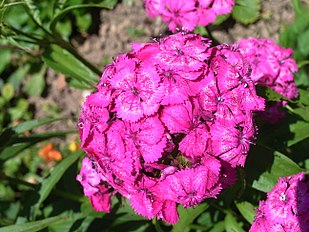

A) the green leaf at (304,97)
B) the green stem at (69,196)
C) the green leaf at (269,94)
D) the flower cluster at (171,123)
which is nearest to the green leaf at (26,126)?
the green stem at (69,196)

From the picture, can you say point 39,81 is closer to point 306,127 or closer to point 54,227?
point 54,227

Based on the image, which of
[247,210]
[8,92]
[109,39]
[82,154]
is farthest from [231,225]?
[8,92]

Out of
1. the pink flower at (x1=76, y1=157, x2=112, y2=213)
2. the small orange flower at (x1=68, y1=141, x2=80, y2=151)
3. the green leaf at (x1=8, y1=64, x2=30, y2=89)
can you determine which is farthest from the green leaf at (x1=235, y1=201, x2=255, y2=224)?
→ the green leaf at (x1=8, y1=64, x2=30, y2=89)

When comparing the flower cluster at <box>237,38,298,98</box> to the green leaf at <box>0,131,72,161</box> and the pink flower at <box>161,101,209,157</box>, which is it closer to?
the pink flower at <box>161,101,209,157</box>

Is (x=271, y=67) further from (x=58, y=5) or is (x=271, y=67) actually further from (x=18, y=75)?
(x=18, y=75)

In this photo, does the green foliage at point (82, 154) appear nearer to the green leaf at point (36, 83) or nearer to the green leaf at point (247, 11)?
the green leaf at point (247, 11)

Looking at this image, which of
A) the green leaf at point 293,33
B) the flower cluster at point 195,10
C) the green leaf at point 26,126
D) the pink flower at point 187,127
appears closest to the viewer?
the pink flower at point 187,127

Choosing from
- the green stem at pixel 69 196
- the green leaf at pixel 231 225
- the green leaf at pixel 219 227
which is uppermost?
the green leaf at pixel 231 225
